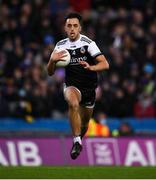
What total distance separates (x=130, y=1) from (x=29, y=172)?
13378mm

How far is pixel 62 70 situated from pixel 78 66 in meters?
8.82

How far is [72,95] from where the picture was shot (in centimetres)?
1426

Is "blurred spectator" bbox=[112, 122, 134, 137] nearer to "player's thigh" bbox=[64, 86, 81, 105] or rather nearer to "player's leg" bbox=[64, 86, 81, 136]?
"player's thigh" bbox=[64, 86, 81, 105]

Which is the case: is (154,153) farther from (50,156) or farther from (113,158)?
(50,156)

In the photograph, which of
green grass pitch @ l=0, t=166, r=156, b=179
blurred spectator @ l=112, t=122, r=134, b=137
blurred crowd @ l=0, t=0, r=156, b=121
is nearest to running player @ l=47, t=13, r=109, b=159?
green grass pitch @ l=0, t=166, r=156, b=179

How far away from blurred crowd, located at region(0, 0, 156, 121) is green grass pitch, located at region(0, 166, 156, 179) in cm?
720

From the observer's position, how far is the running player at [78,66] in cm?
1418

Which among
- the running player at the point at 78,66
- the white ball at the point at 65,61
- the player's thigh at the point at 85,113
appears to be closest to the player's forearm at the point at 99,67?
the running player at the point at 78,66

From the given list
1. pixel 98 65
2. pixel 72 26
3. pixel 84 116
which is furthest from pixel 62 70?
pixel 98 65

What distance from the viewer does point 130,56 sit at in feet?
78.8

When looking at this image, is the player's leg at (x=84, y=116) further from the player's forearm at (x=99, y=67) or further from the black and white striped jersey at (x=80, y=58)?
the player's forearm at (x=99, y=67)

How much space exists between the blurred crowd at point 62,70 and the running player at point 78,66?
718 cm

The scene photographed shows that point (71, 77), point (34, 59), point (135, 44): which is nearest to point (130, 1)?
point (135, 44)

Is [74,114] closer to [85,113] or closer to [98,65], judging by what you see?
[98,65]
